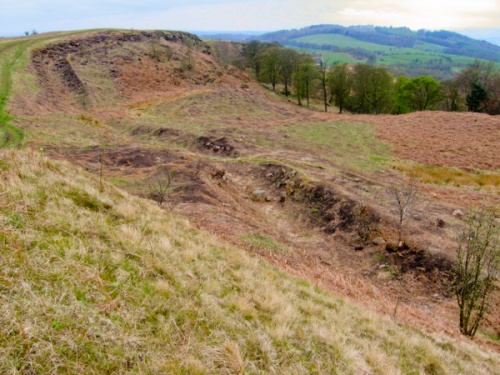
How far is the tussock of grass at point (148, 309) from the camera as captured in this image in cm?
369

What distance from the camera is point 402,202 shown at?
18953 millimetres

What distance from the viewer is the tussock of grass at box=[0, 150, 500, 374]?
369cm

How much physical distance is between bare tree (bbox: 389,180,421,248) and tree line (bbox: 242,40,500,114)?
41.5 m

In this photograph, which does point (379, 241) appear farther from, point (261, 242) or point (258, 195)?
point (258, 195)

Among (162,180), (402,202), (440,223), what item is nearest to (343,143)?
(402,202)

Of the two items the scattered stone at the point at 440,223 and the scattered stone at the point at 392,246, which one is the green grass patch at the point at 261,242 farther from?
the scattered stone at the point at 440,223

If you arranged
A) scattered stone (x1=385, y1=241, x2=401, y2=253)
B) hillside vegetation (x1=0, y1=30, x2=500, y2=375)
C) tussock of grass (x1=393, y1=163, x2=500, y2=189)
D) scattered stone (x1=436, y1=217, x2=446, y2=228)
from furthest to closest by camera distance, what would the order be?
tussock of grass (x1=393, y1=163, x2=500, y2=189), scattered stone (x1=436, y1=217, x2=446, y2=228), scattered stone (x1=385, y1=241, x2=401, y2=253), hillside vegetation (x1=0, y1=30, x2=500, y2=375)

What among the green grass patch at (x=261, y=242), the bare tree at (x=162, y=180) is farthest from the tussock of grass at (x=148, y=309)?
the bare tree at (x=162, y=180)

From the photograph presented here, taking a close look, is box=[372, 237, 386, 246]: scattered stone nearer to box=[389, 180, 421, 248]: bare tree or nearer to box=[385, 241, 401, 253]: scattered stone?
box=[385, 241, 401, 253]: scattered stone

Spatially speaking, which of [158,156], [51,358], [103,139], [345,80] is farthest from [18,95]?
[345,80]

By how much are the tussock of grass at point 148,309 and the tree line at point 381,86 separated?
5920 cm

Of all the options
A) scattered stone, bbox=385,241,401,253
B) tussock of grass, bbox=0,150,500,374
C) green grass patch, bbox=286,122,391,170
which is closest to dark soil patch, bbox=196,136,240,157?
green grass patch, bbox=286,122,391,170

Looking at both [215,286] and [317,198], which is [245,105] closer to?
[317,198]

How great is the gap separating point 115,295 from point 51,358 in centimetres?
131
